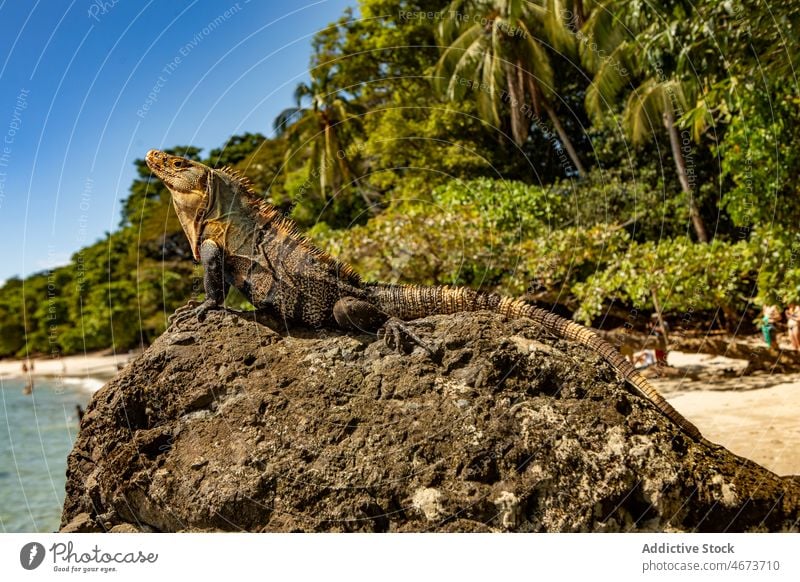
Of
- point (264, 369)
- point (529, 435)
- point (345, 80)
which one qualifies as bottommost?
point (529, 435)

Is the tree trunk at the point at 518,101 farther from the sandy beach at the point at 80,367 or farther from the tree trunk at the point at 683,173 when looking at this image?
the sandy beach at the point at 80,367

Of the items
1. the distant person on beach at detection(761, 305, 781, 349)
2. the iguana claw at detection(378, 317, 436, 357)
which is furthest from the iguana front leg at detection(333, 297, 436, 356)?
the distant person on beach at detection(761, 305, 781, 349)

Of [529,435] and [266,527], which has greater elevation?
[529,435]

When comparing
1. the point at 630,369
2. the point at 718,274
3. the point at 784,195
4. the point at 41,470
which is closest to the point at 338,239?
the point at 718,274

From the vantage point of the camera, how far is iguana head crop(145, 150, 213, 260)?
19.5 feet

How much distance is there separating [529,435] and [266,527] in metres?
1.80

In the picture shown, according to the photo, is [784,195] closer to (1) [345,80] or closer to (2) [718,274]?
(2) [718,274]

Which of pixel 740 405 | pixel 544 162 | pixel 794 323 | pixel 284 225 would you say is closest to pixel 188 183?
pixel 284 225

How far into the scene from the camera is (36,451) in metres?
23.8

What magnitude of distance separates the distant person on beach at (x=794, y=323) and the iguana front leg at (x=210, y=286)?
457 inches

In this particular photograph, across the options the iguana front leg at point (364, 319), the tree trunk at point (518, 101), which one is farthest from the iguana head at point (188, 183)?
the tree trunk at point (518, 101)

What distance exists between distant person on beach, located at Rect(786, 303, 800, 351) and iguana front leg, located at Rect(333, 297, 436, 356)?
10875mm

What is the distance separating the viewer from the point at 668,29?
852 centimetres

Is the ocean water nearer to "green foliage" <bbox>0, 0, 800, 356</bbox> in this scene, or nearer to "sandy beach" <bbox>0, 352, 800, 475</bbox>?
"green foliage" <bbox>0, 0, 800, 356</bbox>
